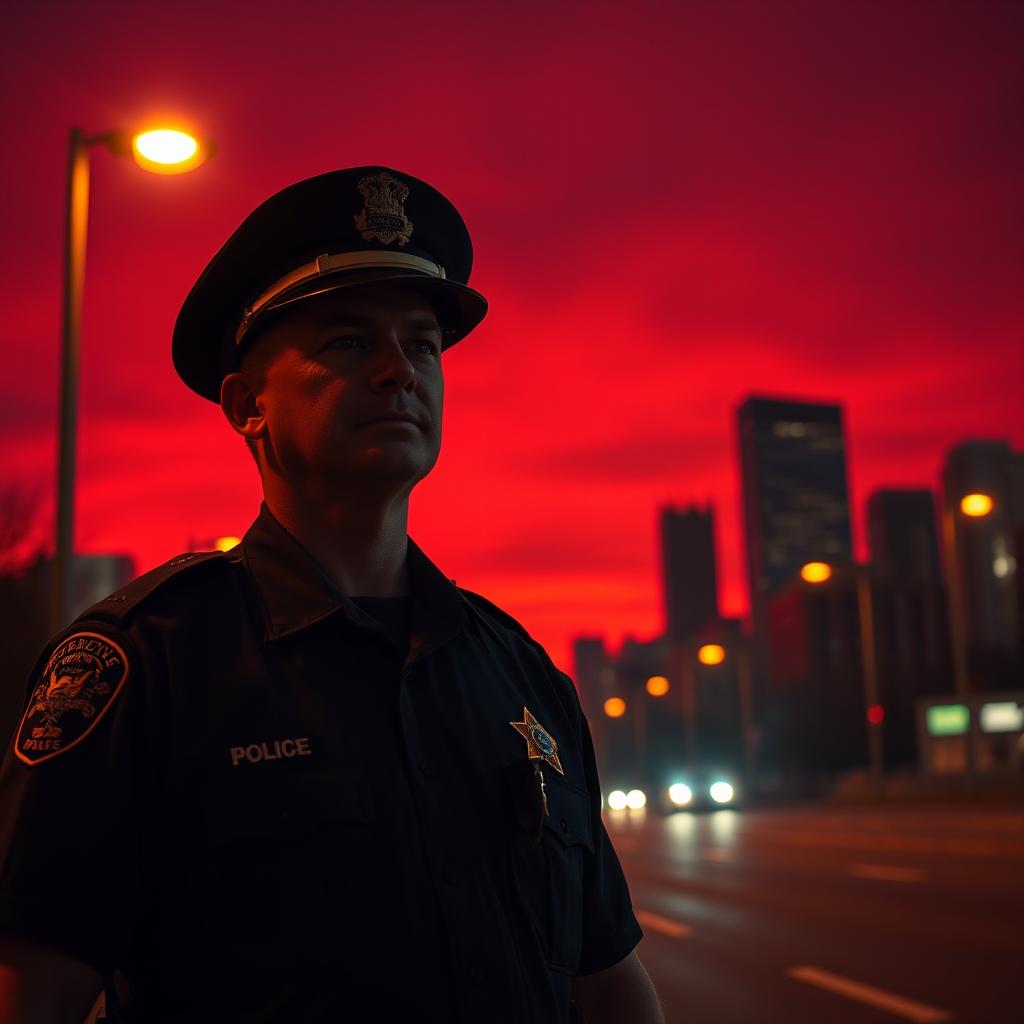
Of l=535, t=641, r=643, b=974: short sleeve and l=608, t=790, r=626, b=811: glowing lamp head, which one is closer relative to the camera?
l=535, t=641, r=643, b=974: short sleeve

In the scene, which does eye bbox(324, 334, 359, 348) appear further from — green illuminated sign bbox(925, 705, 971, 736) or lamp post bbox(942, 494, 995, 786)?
green illuminated sign bbox(925, 705, 971, 736)

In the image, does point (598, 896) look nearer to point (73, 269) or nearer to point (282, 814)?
point (282, 814)

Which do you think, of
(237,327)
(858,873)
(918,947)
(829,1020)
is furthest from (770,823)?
(237,327)

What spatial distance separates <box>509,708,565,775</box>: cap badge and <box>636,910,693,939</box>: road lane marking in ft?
41.2

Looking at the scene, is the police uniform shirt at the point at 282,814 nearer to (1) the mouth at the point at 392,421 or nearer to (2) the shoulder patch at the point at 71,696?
(2) the shoulder patch at the point at 71,696

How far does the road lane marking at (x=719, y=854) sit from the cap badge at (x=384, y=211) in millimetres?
22889

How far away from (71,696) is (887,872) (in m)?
19.7

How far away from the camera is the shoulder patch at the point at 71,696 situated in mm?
1939

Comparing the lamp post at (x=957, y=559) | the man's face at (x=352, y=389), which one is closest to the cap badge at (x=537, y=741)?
the man's face at (x=352, y=389)

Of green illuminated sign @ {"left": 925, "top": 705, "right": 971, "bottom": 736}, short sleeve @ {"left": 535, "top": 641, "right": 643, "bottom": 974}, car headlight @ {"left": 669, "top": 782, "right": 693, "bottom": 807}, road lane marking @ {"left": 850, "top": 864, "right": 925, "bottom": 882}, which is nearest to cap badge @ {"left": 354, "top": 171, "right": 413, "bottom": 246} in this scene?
short sleeve @ {"left": 535, "top": 641, "right": 643, "bottom": 974}

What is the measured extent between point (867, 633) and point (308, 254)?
4675 centimetres

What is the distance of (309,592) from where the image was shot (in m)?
2.25

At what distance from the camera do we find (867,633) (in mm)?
47312

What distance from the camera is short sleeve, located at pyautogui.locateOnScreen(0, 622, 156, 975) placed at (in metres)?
1.84
